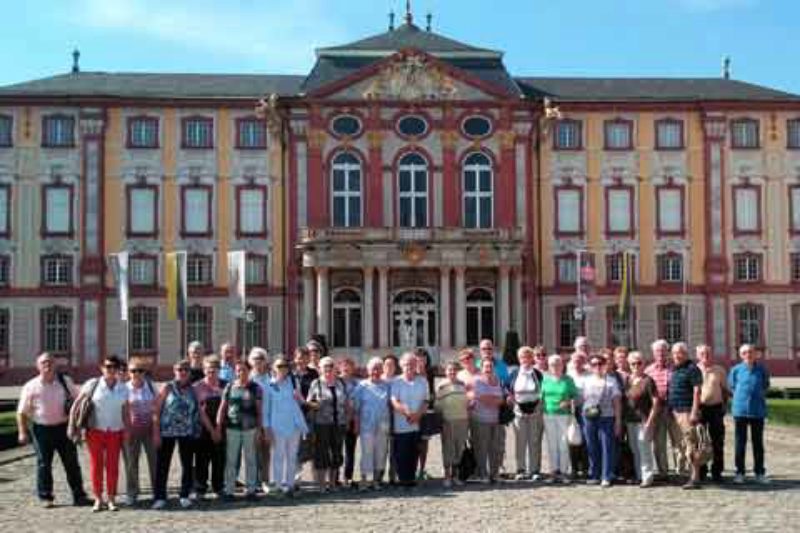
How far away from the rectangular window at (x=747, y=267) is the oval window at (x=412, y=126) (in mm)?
14299

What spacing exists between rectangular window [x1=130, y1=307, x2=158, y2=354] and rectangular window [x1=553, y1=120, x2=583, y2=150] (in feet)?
59.6

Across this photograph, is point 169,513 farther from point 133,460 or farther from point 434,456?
point 434,456

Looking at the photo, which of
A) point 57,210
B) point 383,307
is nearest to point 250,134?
point 57,210

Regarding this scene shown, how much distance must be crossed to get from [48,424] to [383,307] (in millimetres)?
31737

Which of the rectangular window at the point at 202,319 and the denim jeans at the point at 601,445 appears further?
the rectangular window at the point at 202,319

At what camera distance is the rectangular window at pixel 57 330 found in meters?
46.8

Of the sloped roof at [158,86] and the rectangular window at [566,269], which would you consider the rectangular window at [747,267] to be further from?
the sloped roof at [158,86]

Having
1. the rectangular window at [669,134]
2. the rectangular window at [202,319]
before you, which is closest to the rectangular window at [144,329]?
the rectangular window at [202,319]

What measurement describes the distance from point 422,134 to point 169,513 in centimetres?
3532

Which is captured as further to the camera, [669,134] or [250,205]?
[669,134]

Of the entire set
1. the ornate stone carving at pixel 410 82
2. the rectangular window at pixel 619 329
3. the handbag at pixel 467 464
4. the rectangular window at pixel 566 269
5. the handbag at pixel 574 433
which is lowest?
the handbag at pixel 467 464

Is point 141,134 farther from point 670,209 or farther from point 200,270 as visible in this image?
point 670,209

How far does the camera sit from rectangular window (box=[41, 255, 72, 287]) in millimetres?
47125

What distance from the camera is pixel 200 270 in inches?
1885
